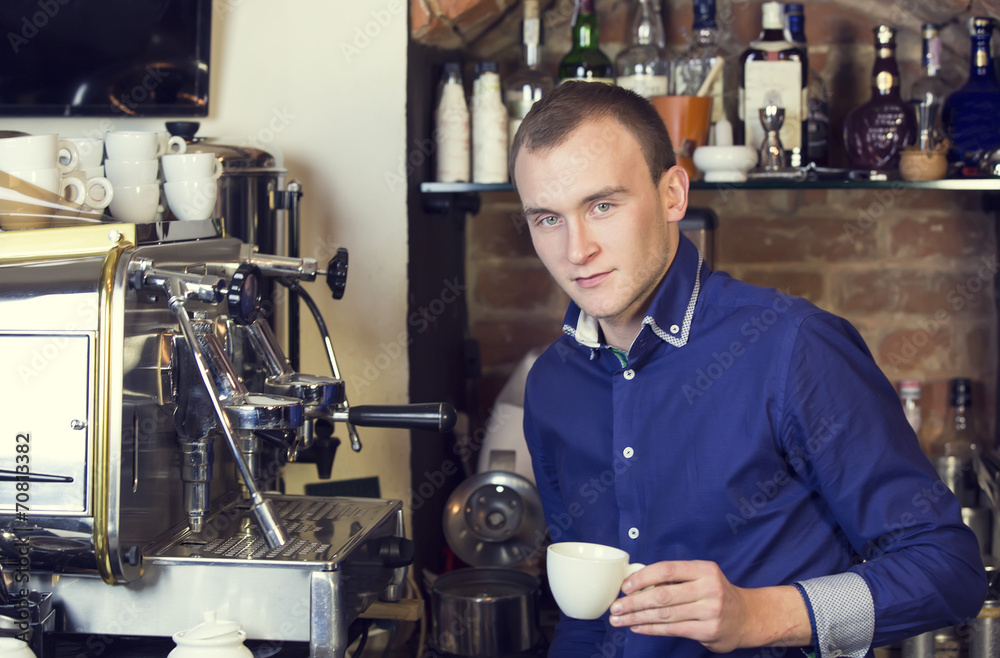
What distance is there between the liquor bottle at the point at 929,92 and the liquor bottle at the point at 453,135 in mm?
693

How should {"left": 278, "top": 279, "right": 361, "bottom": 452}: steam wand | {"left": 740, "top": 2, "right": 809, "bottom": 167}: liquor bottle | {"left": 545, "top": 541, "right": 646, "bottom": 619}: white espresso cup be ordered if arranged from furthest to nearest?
{"left": 740, "top": 2, "right": 809, "bottom": 167}: liquor bottle, {"left": 278, "top": 279, "right": 361, "bottom": 452}: steam wand, {"left": 545, "top": 541, "right": 646, "bottom": 619}: white espresso cup

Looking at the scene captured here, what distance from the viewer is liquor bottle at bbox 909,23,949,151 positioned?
1541 millimetres

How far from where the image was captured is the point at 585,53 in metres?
1.68

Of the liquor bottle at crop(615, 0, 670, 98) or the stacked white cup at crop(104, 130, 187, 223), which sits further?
the liquor bottle at crop(615, 0, 670, 98)

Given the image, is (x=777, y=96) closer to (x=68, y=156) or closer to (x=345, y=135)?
(x=345, y=135)

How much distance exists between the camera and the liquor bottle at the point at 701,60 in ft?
5.38

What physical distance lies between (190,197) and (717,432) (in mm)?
661

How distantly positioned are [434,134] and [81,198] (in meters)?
0.67

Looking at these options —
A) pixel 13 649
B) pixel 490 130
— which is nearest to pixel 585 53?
pixel 490 130

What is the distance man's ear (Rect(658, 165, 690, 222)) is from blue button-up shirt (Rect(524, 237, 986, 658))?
43 millimetres

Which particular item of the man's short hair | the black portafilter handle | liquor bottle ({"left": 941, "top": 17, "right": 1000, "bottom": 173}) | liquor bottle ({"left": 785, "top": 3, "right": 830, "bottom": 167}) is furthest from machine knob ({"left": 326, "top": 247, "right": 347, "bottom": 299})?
liquor bottle ({"left": 941, "top": 17, "right": 1000, "bottom": 173})

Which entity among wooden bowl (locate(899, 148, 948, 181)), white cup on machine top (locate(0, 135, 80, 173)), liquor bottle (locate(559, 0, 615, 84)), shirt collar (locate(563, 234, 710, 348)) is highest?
liquor bottle (locate(559, 0, 615, 84))

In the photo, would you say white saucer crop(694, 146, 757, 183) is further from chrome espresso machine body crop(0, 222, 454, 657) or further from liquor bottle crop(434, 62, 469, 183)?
chrome espresso machine body crop(0, 222, 454, 657)

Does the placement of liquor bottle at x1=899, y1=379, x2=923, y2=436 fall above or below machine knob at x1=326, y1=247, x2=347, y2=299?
below
